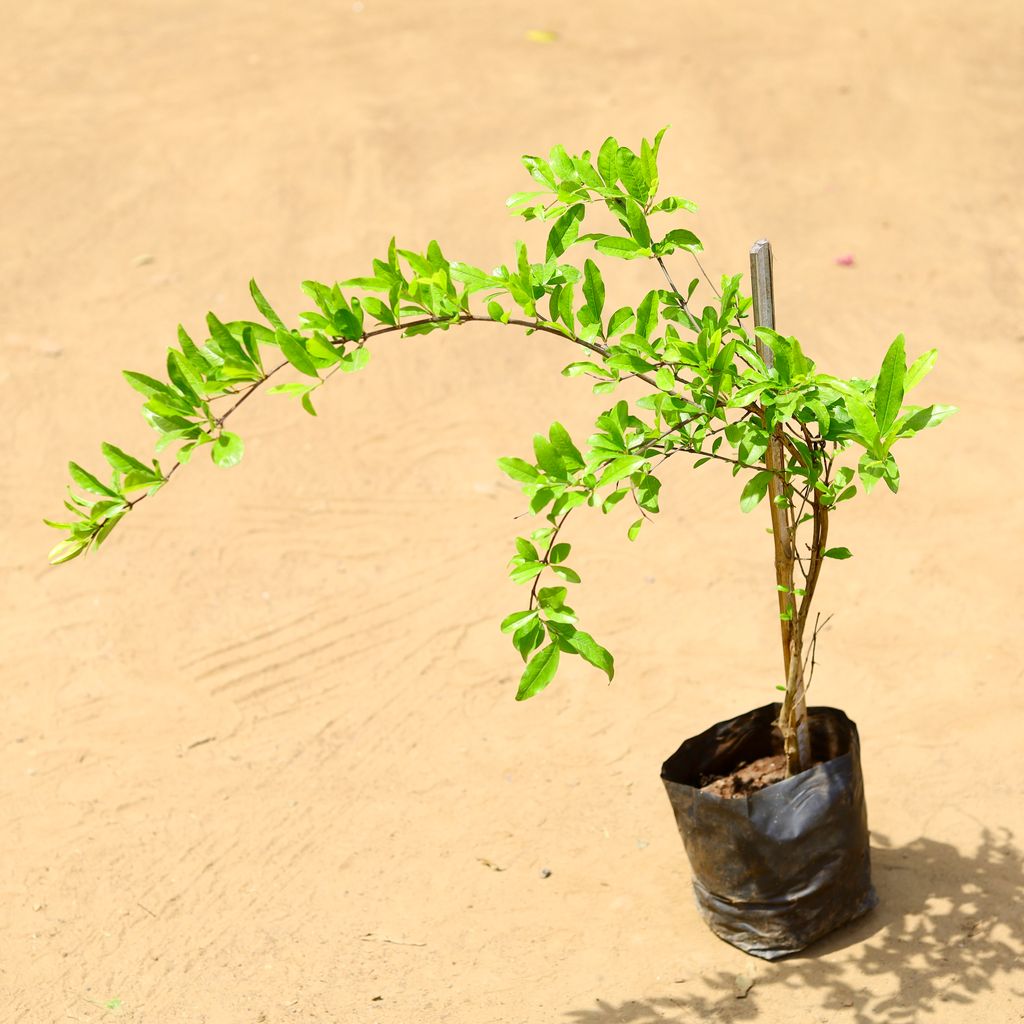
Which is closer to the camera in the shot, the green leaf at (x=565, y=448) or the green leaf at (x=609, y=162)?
the green leaf at (x=565, y=448)

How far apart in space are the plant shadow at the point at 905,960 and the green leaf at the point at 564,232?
197 centimetres

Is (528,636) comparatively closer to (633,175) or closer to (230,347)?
(230,347)

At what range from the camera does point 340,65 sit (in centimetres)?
845

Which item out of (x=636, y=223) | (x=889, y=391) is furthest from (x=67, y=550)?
(x=889, y=391)

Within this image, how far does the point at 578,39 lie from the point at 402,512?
14.6 feet

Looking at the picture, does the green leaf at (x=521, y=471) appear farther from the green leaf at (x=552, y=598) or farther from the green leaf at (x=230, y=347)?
the green leaf at (x=230, y=347)

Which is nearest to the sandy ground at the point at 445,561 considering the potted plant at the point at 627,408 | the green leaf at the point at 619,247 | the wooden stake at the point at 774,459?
the potted plant at the point at 627,408

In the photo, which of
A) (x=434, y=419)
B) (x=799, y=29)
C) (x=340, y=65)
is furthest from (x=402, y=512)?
(x=799, y=29)

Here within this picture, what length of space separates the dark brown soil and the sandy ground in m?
0.43

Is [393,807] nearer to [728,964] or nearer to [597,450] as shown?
[728,964]

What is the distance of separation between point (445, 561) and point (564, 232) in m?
2.52

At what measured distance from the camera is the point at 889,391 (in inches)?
108

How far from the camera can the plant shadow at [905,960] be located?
358 cm

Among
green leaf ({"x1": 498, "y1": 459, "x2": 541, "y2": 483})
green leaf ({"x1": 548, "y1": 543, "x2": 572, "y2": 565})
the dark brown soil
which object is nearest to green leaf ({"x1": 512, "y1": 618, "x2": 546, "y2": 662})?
green leaf ({"x1": 548, "y1": 543, "x2": 572, "y2": 565})
